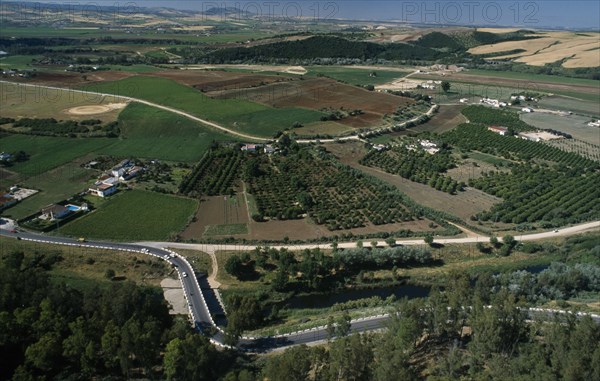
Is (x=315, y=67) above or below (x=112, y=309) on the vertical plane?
above

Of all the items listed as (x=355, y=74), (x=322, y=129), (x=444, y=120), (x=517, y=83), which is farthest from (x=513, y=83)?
(x=322, y=129)

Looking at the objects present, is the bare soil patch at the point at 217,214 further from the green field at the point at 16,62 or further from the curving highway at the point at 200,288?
the green field at the point at 16,62

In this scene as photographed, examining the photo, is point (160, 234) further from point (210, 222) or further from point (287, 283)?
point (287, 283)

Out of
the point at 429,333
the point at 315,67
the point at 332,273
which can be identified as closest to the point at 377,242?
the point at 332,273

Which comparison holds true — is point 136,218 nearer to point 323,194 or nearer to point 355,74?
point 323,194

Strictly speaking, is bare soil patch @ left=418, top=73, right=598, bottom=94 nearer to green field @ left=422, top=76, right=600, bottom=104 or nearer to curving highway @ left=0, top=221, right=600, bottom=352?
green field @ left=422, top=76, right=600, bottom=104

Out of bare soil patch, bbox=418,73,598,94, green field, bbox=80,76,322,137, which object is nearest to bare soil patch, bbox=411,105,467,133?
green field, bbox=80,76,322,137
